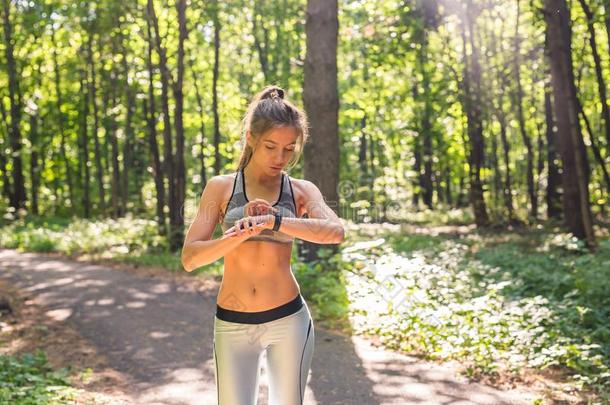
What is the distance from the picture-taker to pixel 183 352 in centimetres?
780

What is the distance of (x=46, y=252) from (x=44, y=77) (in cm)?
2014

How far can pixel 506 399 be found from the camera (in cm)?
567

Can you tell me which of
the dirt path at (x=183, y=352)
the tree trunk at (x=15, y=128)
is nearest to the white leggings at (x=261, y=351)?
the dirt path at (x=183, y=352)

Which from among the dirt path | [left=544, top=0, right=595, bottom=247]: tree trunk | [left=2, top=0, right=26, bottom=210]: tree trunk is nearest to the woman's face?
the dirt path

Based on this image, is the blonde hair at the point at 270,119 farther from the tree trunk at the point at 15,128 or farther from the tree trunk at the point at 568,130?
the tree trunk at the point at 15,128

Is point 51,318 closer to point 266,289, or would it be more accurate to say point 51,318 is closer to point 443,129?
point 266,289

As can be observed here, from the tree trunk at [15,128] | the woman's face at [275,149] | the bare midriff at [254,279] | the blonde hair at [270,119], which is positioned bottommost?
the bare midriff at [254,279]

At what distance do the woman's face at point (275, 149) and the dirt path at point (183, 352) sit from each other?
3676mm

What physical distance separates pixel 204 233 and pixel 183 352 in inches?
214

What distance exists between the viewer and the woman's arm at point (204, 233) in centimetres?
266

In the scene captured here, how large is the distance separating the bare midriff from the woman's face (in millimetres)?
343

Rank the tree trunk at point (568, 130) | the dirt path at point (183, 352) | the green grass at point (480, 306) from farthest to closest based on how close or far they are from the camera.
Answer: the tree trunk at point (568, 130) < the green grass at point (480, 306) < the dirt path at point (183, 352)

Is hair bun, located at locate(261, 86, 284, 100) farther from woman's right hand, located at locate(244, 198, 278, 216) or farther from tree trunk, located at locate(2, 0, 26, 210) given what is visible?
tree trunk, located at locate(2, 0, 26, 210)

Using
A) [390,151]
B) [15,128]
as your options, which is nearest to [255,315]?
[15,128]
